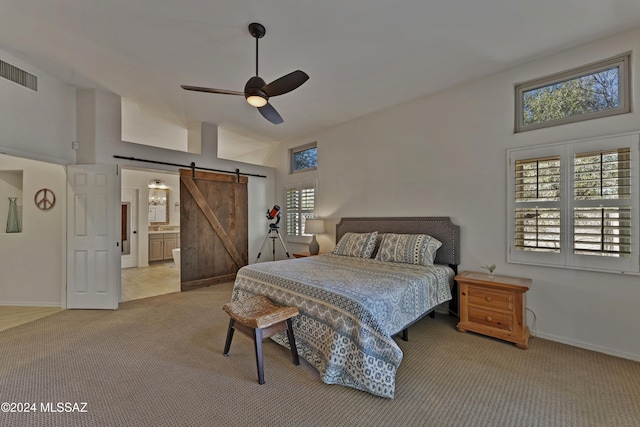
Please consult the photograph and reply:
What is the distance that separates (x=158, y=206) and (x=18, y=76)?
5498mm

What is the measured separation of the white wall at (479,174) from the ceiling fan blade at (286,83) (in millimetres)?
2296

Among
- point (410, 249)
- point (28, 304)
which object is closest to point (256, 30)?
point (410, 249)

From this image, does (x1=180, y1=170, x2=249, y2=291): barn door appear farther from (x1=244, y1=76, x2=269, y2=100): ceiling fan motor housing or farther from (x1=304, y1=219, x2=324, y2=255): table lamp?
(x1=244, y1=76, x2=269, y2=100): ceiling fan motor housing

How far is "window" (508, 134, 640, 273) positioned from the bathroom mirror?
8.82 m

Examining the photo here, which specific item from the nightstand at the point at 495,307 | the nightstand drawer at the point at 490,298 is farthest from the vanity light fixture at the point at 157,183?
the nightstand drawer at the point at 490,298

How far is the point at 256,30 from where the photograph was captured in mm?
2529

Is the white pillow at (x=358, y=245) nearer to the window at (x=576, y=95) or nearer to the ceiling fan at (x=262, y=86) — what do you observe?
the window at (x=576, y=95)

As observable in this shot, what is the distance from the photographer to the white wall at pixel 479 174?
266 cm

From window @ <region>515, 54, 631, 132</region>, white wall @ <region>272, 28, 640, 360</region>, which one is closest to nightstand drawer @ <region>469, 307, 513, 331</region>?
white wall @ <region>272, 28, 640, 360</region>

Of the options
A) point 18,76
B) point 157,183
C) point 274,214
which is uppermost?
point 18,76

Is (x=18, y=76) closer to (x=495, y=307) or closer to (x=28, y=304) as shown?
(x=28, y=304)

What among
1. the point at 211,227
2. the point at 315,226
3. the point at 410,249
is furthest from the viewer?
the point at 211,227

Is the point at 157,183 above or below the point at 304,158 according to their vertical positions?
below

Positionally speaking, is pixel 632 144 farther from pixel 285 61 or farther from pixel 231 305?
pixel 231 305
